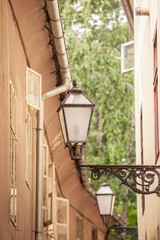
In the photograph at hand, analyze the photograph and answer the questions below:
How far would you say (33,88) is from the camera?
37.1ft

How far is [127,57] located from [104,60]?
499 cm

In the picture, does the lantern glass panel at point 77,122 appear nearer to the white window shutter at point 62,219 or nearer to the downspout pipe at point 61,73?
the downspout pipe at point 61,73

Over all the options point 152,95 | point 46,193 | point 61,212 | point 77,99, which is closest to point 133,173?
point 77,99

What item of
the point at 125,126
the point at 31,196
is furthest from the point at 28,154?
the point at 125,126

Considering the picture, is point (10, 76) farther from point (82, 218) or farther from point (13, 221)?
point (82, 218)

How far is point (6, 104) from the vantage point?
808 centimetres

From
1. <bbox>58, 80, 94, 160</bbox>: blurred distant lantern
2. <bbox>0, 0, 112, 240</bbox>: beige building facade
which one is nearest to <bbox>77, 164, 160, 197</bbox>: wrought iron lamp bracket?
<bbox>58, 80, 94, 160</bbox>: blurred distant lantern

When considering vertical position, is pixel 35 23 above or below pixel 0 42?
above

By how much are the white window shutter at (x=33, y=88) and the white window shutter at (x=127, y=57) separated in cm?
1179

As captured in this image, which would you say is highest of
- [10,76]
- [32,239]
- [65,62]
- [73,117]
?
[65,62]

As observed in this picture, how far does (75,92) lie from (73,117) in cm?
38

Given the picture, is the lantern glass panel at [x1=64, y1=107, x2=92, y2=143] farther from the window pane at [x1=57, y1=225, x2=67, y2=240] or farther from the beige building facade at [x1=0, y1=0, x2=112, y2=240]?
the window pane at [x1=57, y1=225, x2=67, y2=240]

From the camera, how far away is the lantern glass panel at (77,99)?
8.08m

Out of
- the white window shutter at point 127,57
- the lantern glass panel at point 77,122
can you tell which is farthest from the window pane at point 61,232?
the lantern glass panel at point 77,122
